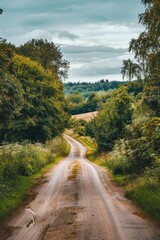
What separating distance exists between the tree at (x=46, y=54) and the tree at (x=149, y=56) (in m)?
38.2

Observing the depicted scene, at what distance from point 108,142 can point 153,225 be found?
3303cm

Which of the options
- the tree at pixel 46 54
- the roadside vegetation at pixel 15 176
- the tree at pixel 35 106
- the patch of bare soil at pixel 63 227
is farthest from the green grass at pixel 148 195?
the tree at pixel 46 54

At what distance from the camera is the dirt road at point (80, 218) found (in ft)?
28.7

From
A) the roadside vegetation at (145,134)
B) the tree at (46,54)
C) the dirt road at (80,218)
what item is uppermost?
the tree at (46,54)

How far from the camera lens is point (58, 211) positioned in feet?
38.2

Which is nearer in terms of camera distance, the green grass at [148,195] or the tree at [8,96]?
the green grass at [148,195]

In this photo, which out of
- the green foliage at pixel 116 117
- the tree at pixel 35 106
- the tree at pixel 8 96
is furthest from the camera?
the green foliage at pixel 116 117

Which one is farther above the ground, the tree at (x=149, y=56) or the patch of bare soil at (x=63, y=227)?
the tree at (x=149, y=56)

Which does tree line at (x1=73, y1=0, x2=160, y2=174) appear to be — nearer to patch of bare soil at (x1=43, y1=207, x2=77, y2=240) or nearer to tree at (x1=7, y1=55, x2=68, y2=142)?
patch of bare soil at (x1=43, y1=207, x2=77, y2=240)

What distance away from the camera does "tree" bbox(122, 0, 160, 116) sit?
16753 mm

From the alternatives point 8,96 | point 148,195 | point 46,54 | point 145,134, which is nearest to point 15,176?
point 8,96

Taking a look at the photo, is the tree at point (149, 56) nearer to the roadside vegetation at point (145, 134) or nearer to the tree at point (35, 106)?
the roadside vegetation at point (145, 134)

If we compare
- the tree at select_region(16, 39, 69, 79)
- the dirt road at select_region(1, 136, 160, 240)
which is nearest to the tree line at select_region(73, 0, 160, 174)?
the dirt road at select_region(1, 136, 160, 240)

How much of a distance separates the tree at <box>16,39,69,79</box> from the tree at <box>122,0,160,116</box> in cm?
3815
